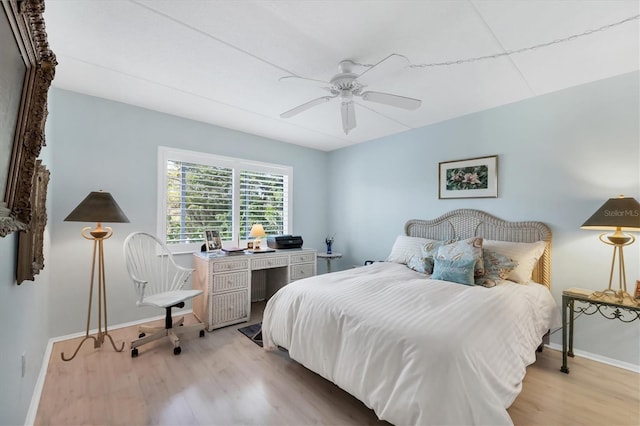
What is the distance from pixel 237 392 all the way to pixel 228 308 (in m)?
1.27

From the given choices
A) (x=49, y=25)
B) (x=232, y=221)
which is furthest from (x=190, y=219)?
(x=49, y=25)

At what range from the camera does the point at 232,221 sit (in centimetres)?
385

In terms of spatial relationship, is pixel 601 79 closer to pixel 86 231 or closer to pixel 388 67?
pixel 388 67

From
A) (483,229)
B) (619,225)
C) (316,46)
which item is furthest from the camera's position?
(483,229)

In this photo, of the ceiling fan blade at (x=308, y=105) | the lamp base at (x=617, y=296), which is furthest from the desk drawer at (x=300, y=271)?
the lamp base at (x=617, y=296)

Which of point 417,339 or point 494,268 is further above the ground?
point 494,268

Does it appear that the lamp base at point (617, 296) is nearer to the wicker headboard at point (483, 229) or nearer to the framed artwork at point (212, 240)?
the wicker headboard at point (483, 229)

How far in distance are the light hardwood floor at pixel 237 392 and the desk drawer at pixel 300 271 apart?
133 centimetres

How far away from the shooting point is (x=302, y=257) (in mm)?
3883

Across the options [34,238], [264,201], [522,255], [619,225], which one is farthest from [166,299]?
[619,225]

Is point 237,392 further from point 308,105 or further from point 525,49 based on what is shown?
point 525,49

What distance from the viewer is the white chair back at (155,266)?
305 centimetres

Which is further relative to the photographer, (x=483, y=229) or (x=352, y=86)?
(x=483, y=229)

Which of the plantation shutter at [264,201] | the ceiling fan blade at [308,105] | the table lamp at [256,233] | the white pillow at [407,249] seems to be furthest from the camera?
the plantation shutter at [264,201]
